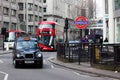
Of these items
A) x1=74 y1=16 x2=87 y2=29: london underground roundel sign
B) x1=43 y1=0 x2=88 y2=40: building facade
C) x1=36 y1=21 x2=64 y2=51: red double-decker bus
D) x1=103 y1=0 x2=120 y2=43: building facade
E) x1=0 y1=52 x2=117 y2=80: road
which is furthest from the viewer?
x1=43 y1=0 x2=88 y2=40: building facade

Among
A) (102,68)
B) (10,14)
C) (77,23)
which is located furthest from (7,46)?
(102,68)

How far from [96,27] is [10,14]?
20.2m

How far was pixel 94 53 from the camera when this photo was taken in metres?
20.8

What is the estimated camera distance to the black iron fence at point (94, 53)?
18984mm

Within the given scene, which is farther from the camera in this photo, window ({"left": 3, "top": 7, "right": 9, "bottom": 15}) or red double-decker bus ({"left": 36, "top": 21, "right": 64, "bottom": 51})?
window ({"left": 3, "top": 7, "right": 9, "bottom": 15})

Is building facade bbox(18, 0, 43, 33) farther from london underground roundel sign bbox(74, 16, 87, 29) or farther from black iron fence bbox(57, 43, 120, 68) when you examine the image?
london underground roundel sign bbox(74, 16, 87, 29)

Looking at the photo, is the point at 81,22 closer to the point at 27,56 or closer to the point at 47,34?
the point at 27,56

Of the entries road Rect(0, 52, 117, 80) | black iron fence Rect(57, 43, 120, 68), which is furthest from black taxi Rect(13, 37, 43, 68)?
black iron fence Rect(57, 43, 120, 68)

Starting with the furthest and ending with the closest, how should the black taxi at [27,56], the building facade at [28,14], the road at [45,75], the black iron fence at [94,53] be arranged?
the building facade at [28,14] < the black taxi at [27,56] < the black iron fence at [94,53] < the road at [45,75]

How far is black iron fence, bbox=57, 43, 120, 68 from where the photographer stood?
18984 mm

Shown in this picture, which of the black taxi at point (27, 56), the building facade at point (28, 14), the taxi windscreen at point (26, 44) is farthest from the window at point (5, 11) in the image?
the black taxi at point (27, 56)

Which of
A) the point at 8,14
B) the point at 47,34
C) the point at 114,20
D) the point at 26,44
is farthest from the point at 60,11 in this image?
the point at 26,44

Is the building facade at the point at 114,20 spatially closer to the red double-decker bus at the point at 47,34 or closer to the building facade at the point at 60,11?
the red double-decker bus at the point at 47,34

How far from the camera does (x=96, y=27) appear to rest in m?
85.1
